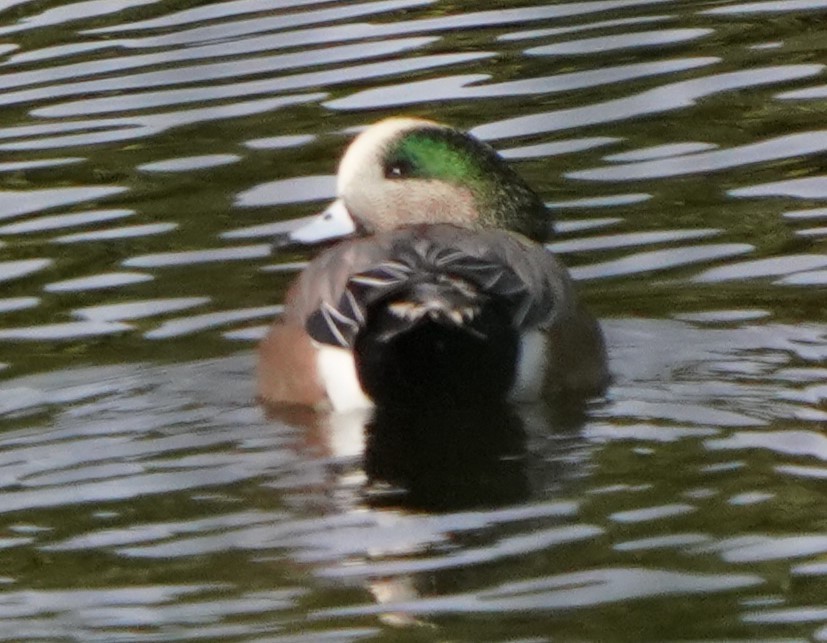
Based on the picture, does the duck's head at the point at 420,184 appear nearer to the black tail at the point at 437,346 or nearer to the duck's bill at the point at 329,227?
the duck's bill at the point at 329,227

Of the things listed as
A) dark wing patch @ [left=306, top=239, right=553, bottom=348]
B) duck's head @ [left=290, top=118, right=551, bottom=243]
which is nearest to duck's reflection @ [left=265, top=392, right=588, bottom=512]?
dark wing patch @ [left=306, top=239, right=553, bottom=348]

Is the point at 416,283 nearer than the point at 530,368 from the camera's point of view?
Yes

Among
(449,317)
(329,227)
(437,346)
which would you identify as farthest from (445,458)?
(329,227)

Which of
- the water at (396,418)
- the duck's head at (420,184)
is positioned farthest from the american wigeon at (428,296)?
the water at (396,418)

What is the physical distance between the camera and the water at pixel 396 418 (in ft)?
17.2

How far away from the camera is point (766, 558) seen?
5277 mm

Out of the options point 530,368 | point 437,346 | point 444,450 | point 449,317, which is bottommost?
point 444,450

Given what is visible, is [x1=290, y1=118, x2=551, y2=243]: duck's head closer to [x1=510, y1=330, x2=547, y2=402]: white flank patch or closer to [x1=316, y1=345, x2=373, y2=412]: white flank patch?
[x1=316, y1=345, x2=373, y2=412]: white flank patch

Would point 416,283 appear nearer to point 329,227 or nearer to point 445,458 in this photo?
point 445,458

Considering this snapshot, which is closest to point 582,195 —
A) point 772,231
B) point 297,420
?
point 772,231

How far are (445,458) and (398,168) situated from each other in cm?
147

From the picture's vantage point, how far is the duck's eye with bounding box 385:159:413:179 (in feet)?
24.8

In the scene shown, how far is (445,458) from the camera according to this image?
6.40 m

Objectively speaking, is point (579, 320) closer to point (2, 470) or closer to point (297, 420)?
point (297, 420)
